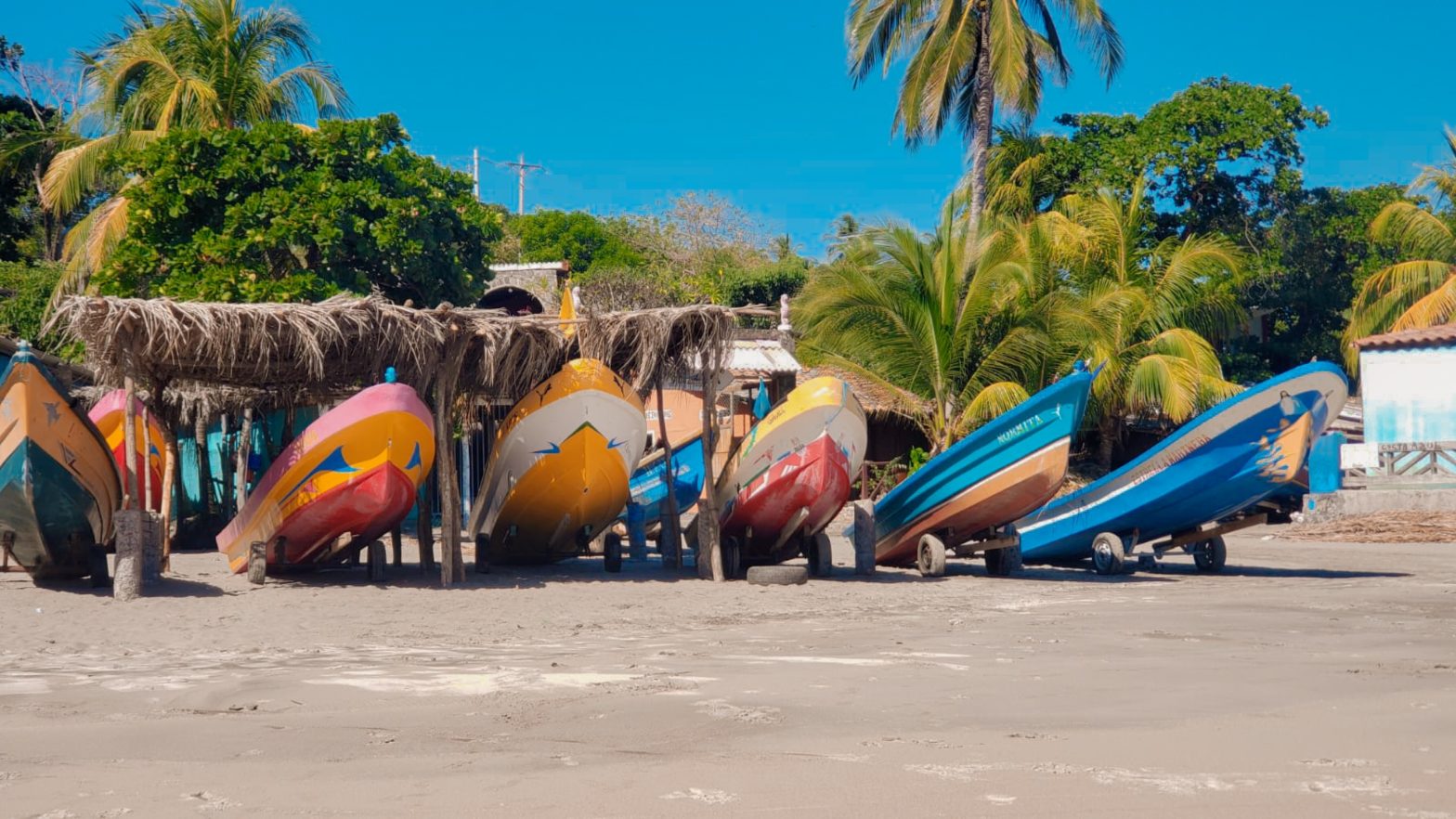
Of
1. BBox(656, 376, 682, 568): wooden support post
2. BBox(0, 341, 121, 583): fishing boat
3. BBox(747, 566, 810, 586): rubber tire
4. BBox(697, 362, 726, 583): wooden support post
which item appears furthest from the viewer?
BBox(656, 376, 682, 568): wooden support post

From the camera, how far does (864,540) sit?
1331cm

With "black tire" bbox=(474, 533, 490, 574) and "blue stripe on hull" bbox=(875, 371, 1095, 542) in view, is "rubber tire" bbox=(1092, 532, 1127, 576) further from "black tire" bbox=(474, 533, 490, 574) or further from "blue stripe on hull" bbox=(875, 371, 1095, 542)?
"black tire" bbox=(474, 533, 490, 574)

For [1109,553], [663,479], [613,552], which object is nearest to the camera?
[613,552]

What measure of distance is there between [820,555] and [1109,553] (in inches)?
119

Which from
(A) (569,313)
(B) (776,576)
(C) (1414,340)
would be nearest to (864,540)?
(B) (776,576)

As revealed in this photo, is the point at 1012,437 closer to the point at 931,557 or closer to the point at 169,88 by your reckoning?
the point at 931,557

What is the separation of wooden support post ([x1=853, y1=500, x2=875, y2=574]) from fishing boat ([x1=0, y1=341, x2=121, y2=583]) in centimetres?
671

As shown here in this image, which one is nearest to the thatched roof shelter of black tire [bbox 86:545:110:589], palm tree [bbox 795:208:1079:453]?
black tire [bbox 86:545:110:589]

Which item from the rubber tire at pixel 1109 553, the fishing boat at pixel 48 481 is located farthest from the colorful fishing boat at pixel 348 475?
the rubber tire at pixel 1109 553

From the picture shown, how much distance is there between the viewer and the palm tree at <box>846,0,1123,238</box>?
25734 millimetres

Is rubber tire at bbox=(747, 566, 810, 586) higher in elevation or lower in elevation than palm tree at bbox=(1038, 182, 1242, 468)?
lower

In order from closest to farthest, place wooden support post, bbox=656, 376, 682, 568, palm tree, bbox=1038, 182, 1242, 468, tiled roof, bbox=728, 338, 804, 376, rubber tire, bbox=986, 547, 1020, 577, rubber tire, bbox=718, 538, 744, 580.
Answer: rubber tire, bbox=718, 538, 744, 580 → wooden support post, bbox=656, 376, 682, 568 → rubber tire, bbox=986, 547, 1020, 577 → palm tree, bbox=1038, 182, 1242, 468 → tiled roof, bbox=728, 338, 804, 376

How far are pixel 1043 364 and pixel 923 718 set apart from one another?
16.9 meters

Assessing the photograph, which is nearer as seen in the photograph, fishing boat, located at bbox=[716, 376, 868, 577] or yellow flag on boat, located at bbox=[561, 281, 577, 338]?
fishing boat, located at bbox=[716, 376, 868, 577]
